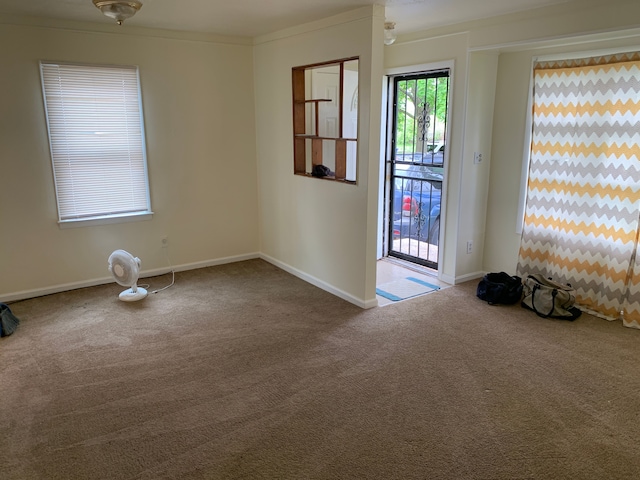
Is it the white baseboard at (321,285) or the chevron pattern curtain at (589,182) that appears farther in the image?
the white baseboard at (321,285)

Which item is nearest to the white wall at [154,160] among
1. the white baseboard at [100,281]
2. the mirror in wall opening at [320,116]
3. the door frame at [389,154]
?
the white baseboard at [100,281]

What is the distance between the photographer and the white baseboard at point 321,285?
3991 millimetres

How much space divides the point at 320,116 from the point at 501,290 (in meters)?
2.45

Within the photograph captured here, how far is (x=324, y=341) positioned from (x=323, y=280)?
3.68 ft

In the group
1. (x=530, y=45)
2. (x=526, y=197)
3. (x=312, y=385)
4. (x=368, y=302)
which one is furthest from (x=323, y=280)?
(x=530, y=45)

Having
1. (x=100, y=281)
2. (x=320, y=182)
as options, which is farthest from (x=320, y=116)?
(x=100, y=281)

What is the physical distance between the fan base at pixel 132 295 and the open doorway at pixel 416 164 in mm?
2749

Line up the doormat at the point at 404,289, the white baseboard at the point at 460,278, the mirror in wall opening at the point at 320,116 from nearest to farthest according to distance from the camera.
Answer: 1. the doormat at the point at 404,289
2. the mirror in wall opening at the point at 320,116
3. the white baseboard at the point at 460,278

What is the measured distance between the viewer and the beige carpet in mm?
2205

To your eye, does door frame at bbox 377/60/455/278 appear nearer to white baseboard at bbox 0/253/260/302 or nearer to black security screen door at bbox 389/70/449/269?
black security screen door at bbox 389/70/449/269

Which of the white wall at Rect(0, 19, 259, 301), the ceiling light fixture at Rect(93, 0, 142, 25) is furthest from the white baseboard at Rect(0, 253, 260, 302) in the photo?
the ceiling light fixture at Rect(93, 0, 142, 25)

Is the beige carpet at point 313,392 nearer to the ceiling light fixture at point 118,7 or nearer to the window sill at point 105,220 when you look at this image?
the window sill at point 105,220

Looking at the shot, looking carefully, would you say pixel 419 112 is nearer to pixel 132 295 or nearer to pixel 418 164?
Answer: pixel 418 164

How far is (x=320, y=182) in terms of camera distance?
4273 mm
